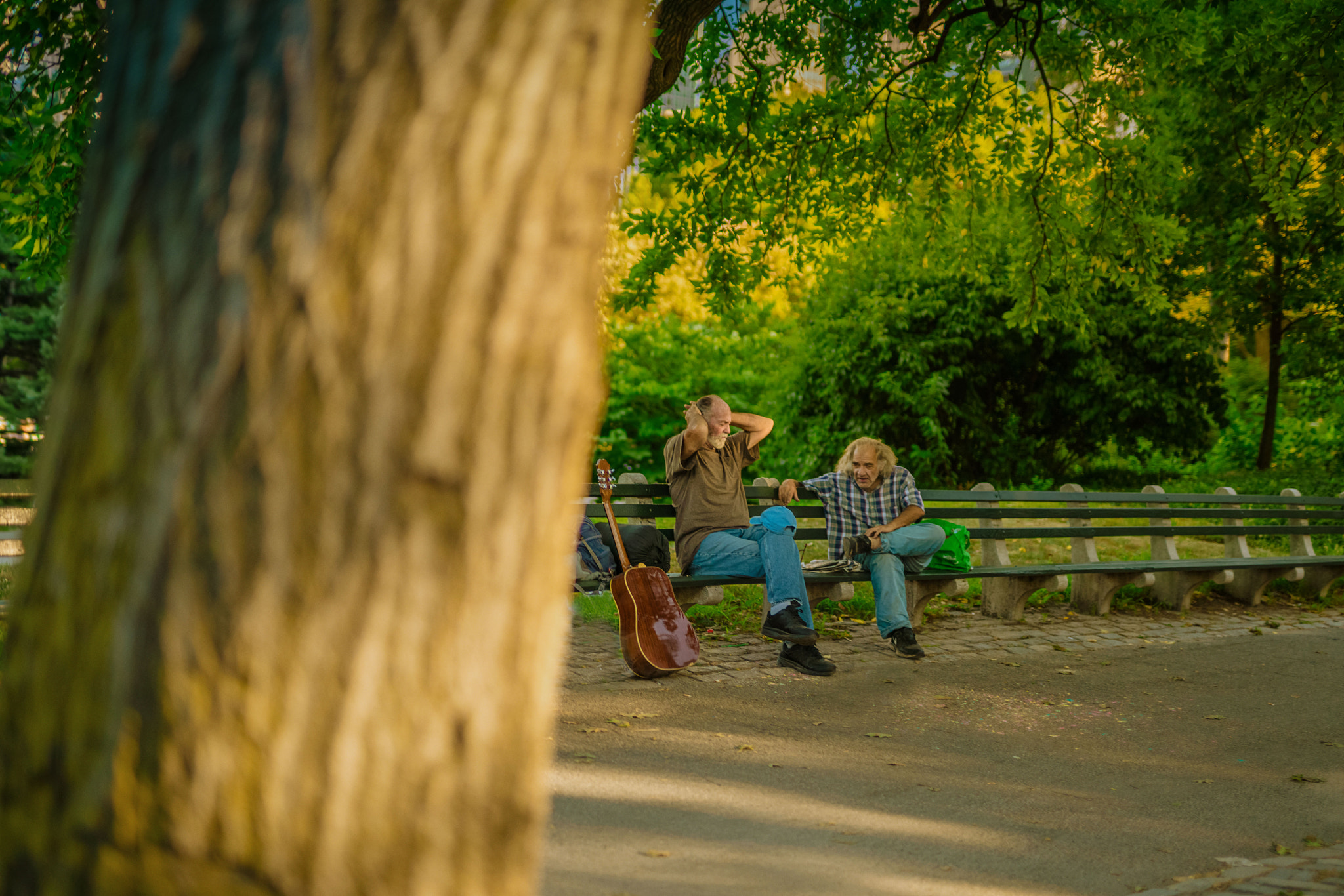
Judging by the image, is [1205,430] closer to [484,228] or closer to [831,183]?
[831,183]

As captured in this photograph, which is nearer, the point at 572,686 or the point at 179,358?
the point at 179,358

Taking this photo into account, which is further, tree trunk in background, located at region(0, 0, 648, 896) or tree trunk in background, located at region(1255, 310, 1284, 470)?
tree trunk in background, located at region(1255, 310, 1284, 470)

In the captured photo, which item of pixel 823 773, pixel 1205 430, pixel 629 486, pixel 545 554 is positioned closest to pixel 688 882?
pixel 823 773

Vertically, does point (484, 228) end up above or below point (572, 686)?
above

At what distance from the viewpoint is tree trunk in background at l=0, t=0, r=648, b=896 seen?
1.34 metres

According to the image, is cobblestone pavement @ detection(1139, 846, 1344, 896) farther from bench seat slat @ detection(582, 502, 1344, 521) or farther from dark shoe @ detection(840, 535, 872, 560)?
bench seat slat @ detection(582, 502, 1344, 521)

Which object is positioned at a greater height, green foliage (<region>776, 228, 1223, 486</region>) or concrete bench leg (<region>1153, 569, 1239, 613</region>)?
Result: green foliage (<region>776, 228, 1223, 486</region>)

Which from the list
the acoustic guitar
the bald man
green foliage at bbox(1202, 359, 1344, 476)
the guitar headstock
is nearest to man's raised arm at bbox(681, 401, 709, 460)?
the bald man

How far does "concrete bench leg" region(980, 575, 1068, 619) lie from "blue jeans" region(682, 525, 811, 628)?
2.55 meters

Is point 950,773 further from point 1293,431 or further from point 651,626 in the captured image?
point 1293,431

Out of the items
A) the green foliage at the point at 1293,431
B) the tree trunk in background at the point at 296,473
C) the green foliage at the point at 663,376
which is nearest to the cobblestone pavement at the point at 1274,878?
the tree trunk in background at the point at 296,473

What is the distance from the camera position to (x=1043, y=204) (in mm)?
10914

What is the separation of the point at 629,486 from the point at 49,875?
6143 millimetres

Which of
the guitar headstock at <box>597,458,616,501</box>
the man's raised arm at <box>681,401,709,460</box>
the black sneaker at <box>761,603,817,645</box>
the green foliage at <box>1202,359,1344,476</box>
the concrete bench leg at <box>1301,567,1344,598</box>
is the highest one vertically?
the green foliage at <box>1202,359,1344,476</box>
